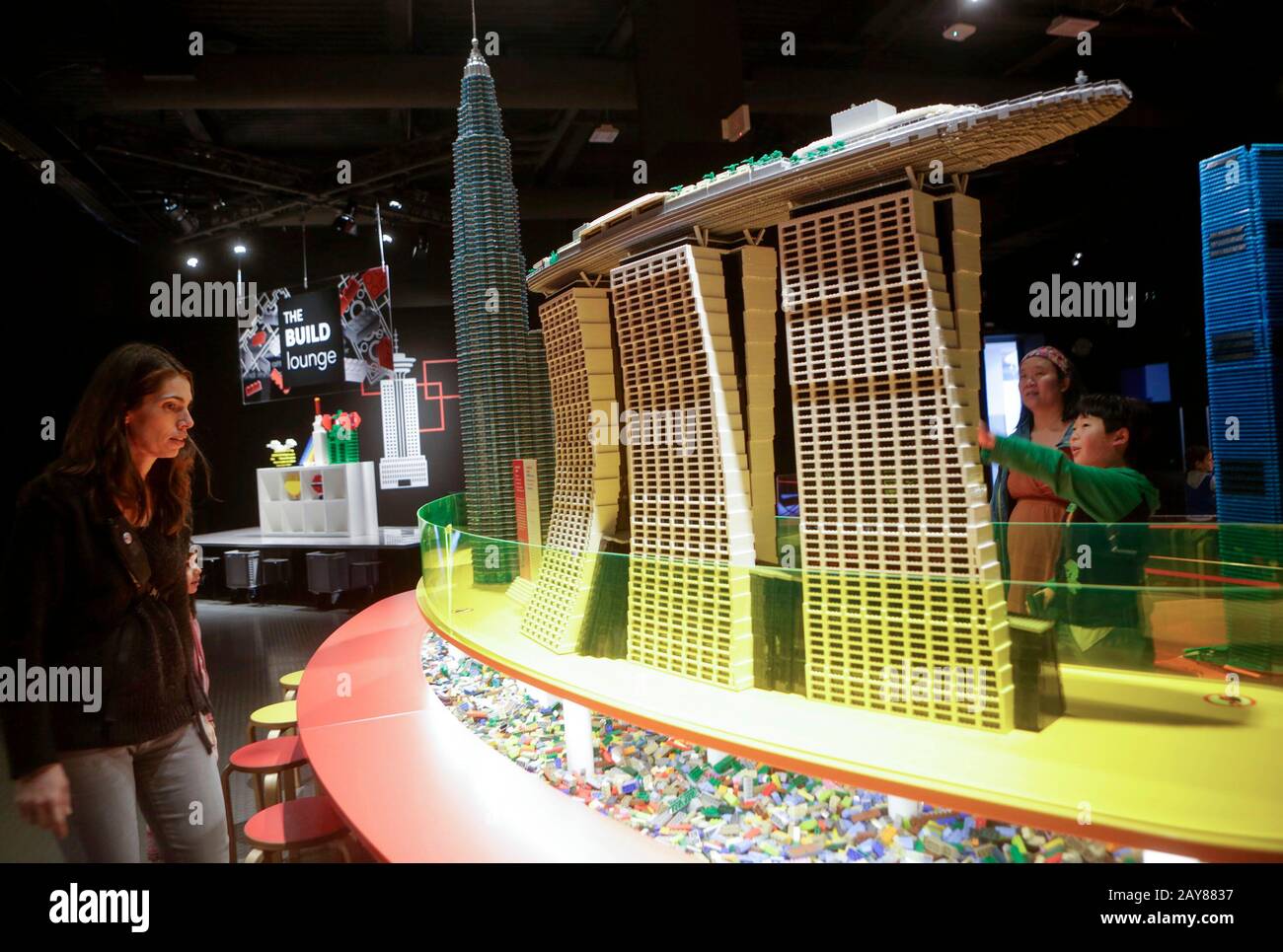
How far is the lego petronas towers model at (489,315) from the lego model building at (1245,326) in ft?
16.4

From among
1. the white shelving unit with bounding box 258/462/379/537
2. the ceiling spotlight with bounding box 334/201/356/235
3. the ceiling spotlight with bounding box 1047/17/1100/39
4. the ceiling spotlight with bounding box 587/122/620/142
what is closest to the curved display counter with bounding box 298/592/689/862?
the white shelving unit with bounding box 258/462/379/537

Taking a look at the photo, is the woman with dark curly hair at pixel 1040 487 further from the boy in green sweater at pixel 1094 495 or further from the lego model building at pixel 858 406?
the lego model building at pixel 858 406

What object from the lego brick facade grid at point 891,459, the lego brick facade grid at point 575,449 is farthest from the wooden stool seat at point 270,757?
the lego brick facade grid at point 891,459

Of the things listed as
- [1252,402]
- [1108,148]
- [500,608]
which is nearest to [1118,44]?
[1108,148]

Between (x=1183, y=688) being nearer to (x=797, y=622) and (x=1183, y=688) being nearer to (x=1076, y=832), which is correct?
(x=1076, y=832)

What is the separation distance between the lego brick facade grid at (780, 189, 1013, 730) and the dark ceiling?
2.38m

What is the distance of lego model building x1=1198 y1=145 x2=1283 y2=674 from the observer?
4387mm

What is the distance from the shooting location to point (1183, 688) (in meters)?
2.81

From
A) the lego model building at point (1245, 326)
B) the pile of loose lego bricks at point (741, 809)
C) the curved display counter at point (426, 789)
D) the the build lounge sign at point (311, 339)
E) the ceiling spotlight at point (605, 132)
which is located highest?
the ceiling spotlight at point (605, 132)

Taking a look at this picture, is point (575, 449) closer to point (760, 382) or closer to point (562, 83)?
point (760, 382)

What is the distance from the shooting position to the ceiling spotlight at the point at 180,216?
10.7m

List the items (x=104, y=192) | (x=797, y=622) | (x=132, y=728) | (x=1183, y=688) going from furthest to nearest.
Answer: (x=104, y=192), (x=797, y=622), (x=1183, y=688), (x=132, y=728)

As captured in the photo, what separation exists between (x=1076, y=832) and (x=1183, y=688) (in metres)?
1.02

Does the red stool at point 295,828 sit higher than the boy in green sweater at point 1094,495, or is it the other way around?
the boy in green sweater at point 1094,495
